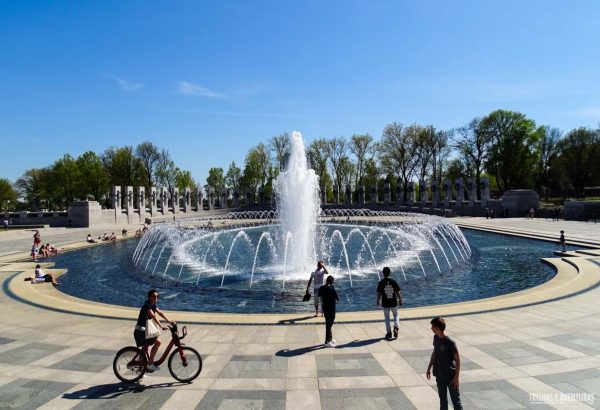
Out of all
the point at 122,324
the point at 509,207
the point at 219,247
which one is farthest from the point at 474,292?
the point at 509,207

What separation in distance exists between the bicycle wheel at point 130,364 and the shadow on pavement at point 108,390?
0.15 metres

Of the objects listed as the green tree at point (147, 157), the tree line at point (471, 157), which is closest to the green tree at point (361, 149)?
the tree line at point (471, 157)

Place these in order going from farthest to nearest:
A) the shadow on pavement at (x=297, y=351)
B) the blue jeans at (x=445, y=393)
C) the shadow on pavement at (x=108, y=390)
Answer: the shadow on pavement at (x=297, y=351), the shadow on pavement at (x=108, y=390), the blue jeans at (x=445, y=393)

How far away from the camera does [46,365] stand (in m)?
8.77

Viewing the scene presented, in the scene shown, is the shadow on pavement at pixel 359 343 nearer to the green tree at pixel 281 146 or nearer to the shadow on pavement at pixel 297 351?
the shadow on pavement at pixel 297 351

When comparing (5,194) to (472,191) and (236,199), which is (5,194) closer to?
(236,199)

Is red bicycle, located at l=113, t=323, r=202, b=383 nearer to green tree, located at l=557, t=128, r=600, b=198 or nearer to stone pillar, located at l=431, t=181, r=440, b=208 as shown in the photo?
stone pillar, located at l=431, t=181, r=440, b=208

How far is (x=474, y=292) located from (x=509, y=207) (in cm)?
5047

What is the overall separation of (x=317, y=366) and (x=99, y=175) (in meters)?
94.3

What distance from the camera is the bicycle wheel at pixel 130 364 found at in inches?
302

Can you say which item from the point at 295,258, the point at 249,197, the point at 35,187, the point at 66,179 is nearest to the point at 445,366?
the point at 295,258

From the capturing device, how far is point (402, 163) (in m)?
84.7

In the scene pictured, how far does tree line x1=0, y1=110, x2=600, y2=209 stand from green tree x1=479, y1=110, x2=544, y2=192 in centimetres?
17

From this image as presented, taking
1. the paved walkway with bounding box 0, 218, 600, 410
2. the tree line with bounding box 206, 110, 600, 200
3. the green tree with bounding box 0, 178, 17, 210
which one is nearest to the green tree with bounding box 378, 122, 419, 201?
the tree line with bounding box 206, 110, 600, 200
